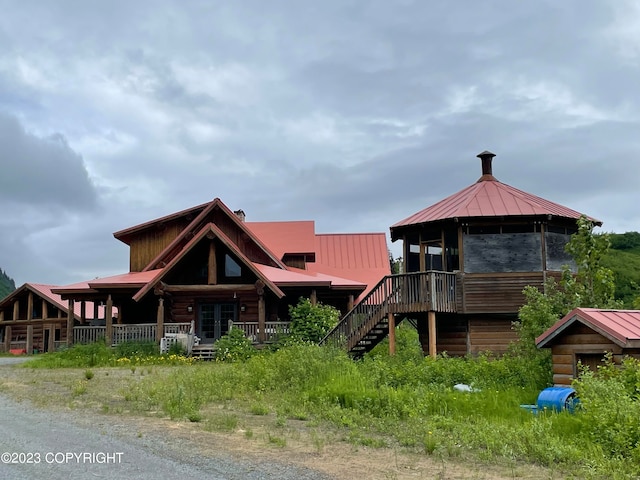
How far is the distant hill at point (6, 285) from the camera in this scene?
112375 millimetres

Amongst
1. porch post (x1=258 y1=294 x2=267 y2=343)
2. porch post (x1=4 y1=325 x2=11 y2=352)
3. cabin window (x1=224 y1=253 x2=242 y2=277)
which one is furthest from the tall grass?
porch post (x1=4 y1=325 x2=11 y2=352)

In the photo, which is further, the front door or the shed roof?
the front door

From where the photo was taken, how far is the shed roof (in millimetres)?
23312

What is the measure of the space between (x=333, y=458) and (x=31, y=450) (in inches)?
154

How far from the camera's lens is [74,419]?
11984 mm

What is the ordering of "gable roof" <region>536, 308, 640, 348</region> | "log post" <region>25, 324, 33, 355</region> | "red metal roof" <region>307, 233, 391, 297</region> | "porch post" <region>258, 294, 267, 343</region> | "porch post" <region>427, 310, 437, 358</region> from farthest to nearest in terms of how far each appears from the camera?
"log post" <region>25, 324, 33, 355</region> → "red metal roof" <region>307, 233, 391, 297</region> → "porch post" <region>258, 294, 267, 343</region> → "porch post" <region>427, 310, 437, 358</region> → "gable roof" <region>536, 308, 640, 348</region>

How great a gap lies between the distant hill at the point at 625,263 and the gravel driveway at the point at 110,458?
948 inches

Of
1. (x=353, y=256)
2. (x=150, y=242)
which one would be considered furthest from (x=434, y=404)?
(x=353, y=256)

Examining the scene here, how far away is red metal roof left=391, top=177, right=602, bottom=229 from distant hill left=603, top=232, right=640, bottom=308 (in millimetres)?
6315

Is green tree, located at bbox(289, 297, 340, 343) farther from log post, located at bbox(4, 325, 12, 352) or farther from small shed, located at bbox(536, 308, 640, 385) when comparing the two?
log post, located at bbox(4, 325, 12, 352)

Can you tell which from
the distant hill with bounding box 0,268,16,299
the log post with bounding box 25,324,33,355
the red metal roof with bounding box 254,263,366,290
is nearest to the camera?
the red metal roof with bounding box 254,263,366,290

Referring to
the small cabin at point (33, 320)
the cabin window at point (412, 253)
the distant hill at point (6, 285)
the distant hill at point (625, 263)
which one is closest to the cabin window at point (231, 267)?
the cabin window at point (412, 253)

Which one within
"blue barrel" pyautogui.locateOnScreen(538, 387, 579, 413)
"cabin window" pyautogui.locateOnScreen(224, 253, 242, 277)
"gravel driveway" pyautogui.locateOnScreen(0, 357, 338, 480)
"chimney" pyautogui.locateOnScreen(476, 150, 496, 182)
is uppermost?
"chimney" pyautogui.locateOnScreen(476, 150, 496, 182)

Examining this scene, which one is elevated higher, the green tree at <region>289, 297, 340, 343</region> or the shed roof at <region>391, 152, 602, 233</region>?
the shed roof at <region>391, 152, 602, 233</region>
